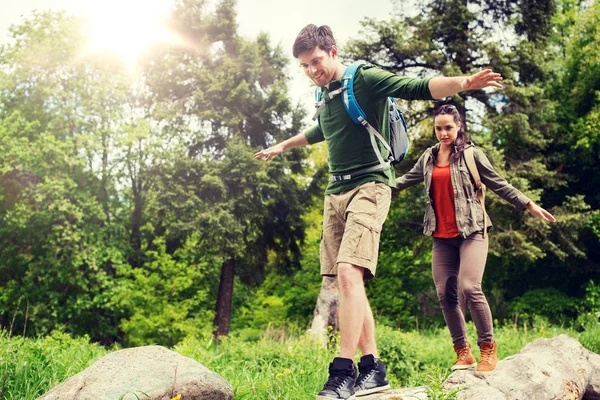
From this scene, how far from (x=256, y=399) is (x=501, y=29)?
15915mm

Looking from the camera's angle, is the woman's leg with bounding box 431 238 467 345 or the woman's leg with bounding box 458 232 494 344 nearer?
the woman's leg with bounding box 458 232 494 344

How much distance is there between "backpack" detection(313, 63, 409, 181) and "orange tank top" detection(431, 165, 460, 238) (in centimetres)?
88

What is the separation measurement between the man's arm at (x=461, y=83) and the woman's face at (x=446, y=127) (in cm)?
137

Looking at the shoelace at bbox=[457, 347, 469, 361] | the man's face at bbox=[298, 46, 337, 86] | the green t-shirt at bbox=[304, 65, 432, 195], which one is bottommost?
the shoelace at bbox=[457, 347, 469, 361]

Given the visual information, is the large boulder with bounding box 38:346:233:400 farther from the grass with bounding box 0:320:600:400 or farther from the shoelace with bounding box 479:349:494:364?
the shoelace with bounding box 479:349:494:364

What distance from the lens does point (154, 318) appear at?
63.6 feet

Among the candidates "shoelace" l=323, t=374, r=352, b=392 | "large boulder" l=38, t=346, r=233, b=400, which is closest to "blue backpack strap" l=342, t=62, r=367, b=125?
"shoelace" l=323, t=374, r=352, b=392

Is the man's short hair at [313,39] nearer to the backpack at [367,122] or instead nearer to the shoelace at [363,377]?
the backpack at [367,122]

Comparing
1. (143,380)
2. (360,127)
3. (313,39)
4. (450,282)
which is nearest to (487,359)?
(450,282)

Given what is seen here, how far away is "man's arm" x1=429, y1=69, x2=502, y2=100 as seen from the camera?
9.16ft

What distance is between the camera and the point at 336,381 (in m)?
3.05

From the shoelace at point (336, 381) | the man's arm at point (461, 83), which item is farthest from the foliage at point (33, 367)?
the man's arm at point (461, 83)

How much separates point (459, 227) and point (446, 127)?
0.79m

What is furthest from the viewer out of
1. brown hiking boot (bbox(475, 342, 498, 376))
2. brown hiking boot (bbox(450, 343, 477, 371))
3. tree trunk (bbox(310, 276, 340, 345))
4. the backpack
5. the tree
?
the tree
